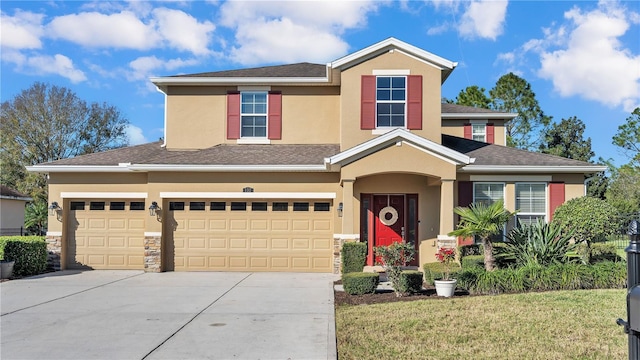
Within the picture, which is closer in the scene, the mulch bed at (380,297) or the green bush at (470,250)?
the mulch bed at (380,297)

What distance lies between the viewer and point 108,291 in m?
11.5

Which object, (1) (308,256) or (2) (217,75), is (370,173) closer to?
(1) (308,256)

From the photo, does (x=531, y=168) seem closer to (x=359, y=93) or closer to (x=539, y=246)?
(x=539, y=246)

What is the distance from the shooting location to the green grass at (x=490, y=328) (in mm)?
6539

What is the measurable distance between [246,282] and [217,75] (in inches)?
283

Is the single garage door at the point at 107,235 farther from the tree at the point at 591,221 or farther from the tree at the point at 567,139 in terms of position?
the tree at the point at 567,139

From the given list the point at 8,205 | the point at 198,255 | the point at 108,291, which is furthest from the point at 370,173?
the point at 8,205

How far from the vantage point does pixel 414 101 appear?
1484 cm

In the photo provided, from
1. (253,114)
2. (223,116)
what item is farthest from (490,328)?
(223,116)

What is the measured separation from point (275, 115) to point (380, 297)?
778 cm

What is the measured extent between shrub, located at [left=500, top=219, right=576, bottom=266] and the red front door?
354cm

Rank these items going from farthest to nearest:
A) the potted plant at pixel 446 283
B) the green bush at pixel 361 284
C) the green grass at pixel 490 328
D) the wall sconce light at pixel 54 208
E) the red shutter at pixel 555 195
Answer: the wall sconce light at pixel 54 208 < the red shutter at pixel 555 195 < the green bush at pixel 361 284 < the potted plant at pixel 446 283 < the green grass at pixel 490 328

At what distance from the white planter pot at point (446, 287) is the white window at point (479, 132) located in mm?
11691

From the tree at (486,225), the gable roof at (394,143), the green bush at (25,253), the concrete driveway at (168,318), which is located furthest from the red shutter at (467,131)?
the green bush at (25,253)
